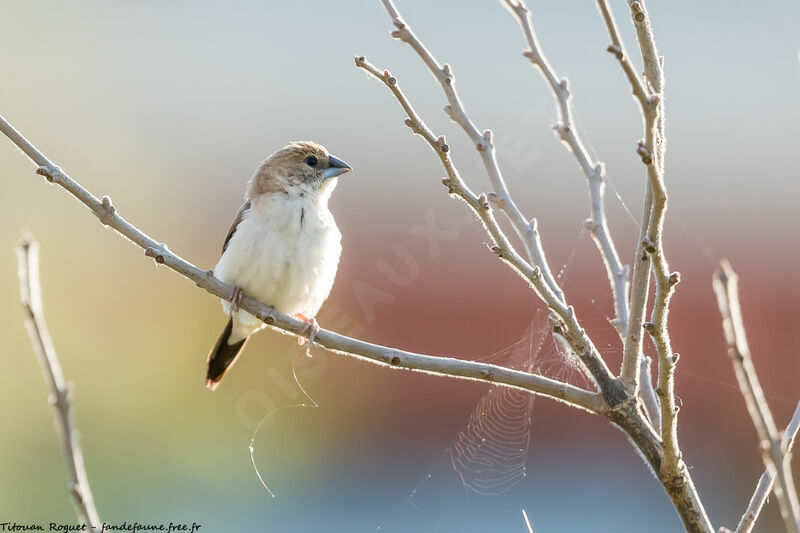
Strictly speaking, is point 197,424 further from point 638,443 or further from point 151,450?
point 638,443

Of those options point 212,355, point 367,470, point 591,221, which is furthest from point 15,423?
point 591,221

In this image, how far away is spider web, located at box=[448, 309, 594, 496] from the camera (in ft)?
11.6

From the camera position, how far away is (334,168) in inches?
174

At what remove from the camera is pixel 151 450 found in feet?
26.6

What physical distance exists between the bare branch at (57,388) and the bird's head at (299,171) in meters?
2.60

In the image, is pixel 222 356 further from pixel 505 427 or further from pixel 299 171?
pixel 505 427

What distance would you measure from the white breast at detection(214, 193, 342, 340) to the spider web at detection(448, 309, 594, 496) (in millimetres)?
945

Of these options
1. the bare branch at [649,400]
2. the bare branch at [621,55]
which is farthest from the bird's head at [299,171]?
the bare branch at [621,55]

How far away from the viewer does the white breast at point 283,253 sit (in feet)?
12.6

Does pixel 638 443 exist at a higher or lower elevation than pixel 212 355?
lower

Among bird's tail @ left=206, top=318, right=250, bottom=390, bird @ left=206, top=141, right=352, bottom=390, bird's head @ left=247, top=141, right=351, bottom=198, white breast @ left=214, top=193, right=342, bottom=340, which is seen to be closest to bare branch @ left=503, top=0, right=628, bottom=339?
bird @ left=206, top=141, right=352, bottom=390

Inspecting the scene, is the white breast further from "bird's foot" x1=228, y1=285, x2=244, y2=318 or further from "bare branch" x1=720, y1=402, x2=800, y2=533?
"bare branch" x1=720, y1=402, x2=800, y2=533

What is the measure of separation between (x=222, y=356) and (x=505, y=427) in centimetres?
172

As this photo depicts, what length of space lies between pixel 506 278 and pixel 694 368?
2.34m
